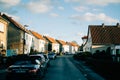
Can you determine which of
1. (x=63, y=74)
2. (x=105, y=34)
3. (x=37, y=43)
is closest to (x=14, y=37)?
(x=105, y=34)

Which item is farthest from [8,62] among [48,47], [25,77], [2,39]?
[48,47]

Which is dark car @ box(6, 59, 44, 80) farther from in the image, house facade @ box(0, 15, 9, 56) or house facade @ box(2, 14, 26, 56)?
house facade @ box(2, 14, 26, 56)

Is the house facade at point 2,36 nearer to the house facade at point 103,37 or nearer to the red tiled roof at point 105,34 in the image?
the house facade at point 103,37

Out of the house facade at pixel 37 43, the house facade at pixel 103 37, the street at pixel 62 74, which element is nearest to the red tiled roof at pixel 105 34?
the house facade at pixel 103 37

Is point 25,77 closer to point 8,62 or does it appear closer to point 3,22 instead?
point 8,62

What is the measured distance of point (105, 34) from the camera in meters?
64.2

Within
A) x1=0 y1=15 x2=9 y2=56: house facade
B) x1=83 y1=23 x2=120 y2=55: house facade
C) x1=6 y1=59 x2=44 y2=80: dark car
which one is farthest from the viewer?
x1=83 y1=23 x2=120 y2=55: house facade

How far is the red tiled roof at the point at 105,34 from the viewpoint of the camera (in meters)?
62.3

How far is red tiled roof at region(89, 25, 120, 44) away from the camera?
62344 mm

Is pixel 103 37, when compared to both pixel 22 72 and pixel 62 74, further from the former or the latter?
pixel 22 72

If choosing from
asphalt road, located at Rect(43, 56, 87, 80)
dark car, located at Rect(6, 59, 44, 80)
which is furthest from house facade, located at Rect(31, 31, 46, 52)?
dark car, located at Rect(6, 59, 44, 80)

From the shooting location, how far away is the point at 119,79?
1537 centimetres

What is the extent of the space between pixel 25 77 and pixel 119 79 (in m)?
5.09

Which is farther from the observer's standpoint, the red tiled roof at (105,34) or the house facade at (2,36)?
the red tiled roof at (105,34)
